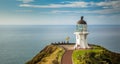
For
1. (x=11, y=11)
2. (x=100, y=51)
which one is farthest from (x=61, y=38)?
(x=100, y=51)

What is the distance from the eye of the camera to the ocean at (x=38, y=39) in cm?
1485

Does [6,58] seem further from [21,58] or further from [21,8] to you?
[21,8]

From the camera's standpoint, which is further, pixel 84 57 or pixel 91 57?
pixel 91 57

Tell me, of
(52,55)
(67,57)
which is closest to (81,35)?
(52,55)

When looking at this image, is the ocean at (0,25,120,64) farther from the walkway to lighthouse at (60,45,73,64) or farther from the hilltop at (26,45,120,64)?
the walkway to lighthouse at (60,45,73,64)

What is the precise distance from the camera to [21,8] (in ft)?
46.6

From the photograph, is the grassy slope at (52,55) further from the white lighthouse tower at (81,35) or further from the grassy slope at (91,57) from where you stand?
the white lighthouse tower at (81,35)

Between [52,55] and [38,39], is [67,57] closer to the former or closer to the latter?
[52,55]

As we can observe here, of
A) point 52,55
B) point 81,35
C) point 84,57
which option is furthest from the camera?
point 81,35

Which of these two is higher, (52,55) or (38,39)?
(52,55)

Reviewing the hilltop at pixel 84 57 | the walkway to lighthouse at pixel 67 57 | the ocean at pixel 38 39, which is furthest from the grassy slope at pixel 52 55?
the ocean at pixel 38 39

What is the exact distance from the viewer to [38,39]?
666 inches

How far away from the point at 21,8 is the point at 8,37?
13.7 ft

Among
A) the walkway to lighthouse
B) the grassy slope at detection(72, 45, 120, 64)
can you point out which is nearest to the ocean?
the walkway to lighthouse
